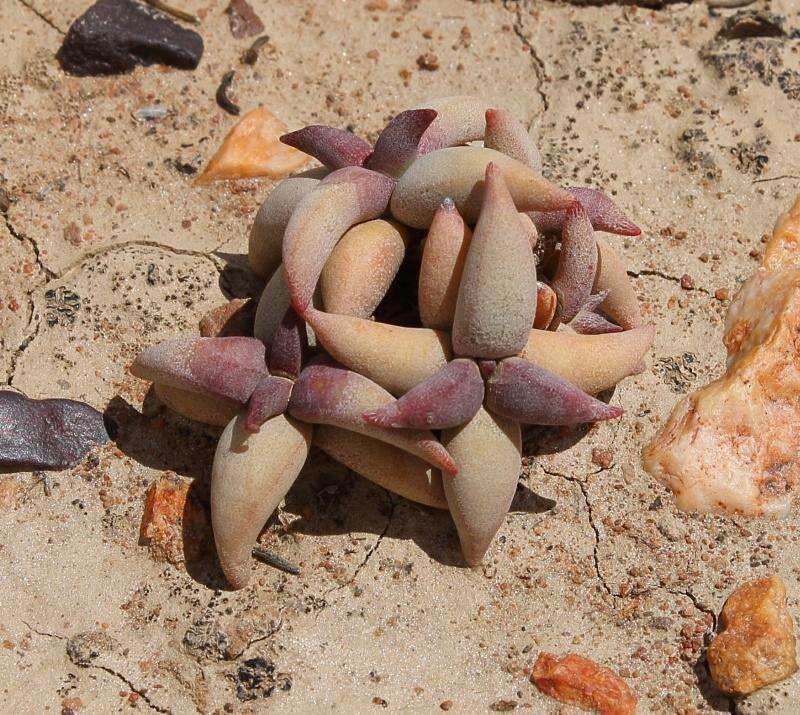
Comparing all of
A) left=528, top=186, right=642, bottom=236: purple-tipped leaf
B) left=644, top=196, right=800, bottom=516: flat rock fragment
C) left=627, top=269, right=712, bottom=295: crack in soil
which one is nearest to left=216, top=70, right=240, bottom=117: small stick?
left=528, top=186, right=642, bottom=236: purple-tipped leaf

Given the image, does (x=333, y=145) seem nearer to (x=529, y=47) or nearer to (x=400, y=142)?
(x=400, y=142)

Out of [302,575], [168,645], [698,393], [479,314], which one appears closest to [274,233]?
[479,314]

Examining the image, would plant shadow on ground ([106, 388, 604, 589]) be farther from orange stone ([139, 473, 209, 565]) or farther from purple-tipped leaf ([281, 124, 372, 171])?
purple-tipped leaf ([281, 124, 372, 171])

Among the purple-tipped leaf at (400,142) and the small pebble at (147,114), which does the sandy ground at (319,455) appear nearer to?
the small pebble at (147,114)

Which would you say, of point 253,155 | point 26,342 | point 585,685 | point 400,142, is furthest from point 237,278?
point 585,685

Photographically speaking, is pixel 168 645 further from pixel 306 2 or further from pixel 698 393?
pixel 306 2

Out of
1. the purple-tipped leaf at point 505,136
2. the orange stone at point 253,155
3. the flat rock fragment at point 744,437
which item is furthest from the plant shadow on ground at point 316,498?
the orange stone at point 253,155

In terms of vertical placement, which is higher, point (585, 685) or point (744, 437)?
point (744, 437)
